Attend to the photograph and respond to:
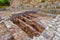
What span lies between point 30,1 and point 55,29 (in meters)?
5.73

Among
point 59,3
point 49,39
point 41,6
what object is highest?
point 49,39

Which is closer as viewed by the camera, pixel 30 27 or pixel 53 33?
pixel 53 33

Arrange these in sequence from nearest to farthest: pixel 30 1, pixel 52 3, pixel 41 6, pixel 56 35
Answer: pixel 56 35 < pixel 52 3 < pixel 41 6 < pixel 30 1

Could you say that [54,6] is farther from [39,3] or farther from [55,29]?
[55,29]

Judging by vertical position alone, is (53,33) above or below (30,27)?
above

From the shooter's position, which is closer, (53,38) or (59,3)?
(53,38)

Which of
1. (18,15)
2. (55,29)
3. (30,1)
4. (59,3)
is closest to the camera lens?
(55,29)

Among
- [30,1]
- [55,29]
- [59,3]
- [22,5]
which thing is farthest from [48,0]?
[55,29]

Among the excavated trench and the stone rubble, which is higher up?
the stone rubble

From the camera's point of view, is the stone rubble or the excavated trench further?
the excavated trench

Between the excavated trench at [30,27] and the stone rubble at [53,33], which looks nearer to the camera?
the stone rubble at [53,33]

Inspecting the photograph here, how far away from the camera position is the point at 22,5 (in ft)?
26.2

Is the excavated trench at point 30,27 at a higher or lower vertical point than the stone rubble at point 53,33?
lower

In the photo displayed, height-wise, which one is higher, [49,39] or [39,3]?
[49,39]
